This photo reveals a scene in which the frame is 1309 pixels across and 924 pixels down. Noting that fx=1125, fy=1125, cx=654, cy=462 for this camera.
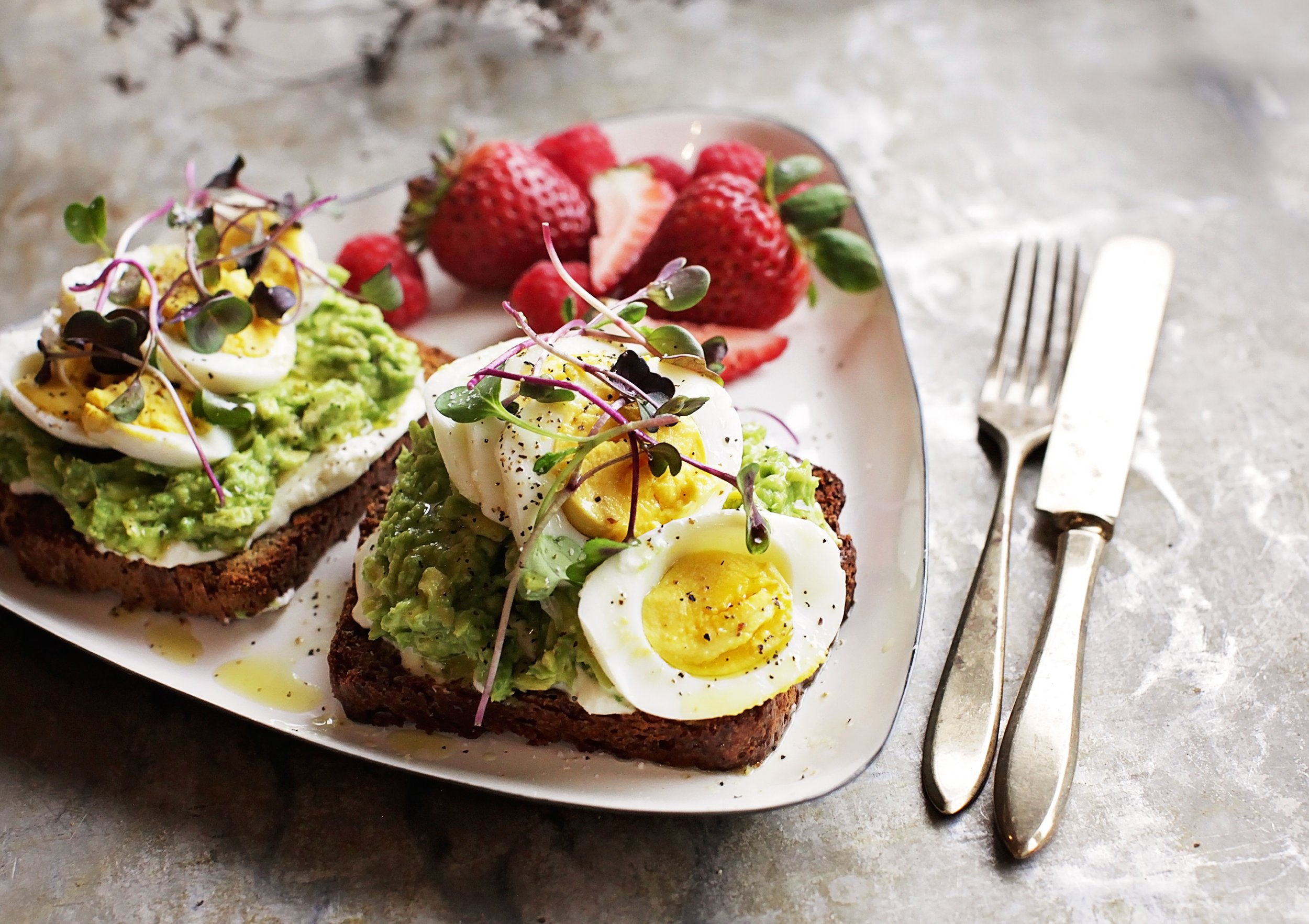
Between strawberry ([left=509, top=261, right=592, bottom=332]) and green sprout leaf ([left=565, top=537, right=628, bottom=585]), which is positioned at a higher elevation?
green sprout leaf ([left=565, top=537, right=628, bottom=585])

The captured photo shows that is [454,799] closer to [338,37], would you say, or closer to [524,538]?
[524,538]

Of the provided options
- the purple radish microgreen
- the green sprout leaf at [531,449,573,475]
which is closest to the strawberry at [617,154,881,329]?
the purple radish microgreen

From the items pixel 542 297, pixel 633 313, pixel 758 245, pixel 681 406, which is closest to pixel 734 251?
pixel 758 245

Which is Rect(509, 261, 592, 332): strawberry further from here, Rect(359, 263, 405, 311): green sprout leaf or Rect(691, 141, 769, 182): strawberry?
Rect(691, 141, 769, 182): strawberry

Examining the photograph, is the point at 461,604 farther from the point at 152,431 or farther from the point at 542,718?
the point at 152,431

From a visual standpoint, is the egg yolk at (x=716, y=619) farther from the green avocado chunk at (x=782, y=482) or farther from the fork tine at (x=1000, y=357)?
the fork tine at (x=1000, y=357)

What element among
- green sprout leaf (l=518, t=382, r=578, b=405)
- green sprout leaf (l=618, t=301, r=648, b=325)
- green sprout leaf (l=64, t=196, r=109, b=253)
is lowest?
green sprout leaf (l=618, t=301, r=648, b=325)

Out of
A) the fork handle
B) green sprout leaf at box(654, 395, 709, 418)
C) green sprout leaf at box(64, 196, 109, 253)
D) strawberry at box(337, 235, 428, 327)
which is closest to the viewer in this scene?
green sprout leaf at box(654, 395, 709, 418)

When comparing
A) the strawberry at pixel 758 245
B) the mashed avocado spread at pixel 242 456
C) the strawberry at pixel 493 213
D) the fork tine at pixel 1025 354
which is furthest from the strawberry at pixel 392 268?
the fork tine at pixel 1025 354
